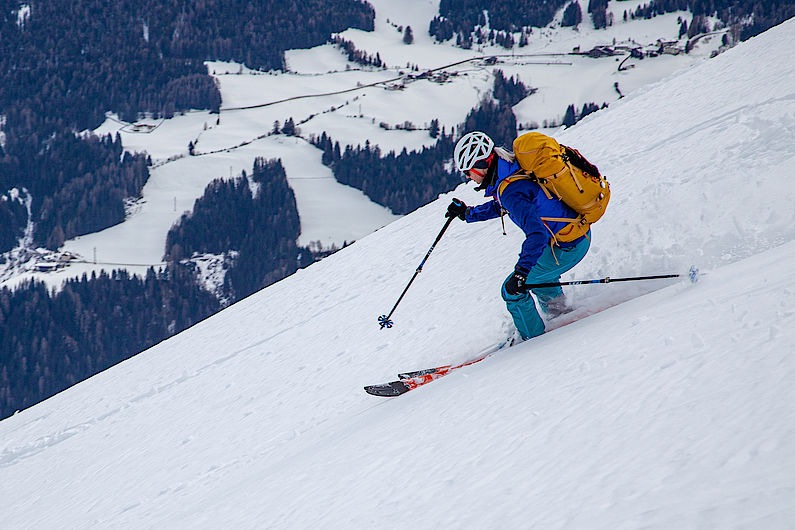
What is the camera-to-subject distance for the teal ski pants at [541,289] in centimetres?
572

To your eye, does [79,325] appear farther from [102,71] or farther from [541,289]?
[102,71]

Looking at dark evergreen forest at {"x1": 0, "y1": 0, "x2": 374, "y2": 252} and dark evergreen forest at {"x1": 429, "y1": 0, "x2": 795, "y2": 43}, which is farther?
dark evergreen forest at {"x1": 429, "y1": 0, "x2": 795, "y2": 43}

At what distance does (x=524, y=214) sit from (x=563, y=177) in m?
0.47

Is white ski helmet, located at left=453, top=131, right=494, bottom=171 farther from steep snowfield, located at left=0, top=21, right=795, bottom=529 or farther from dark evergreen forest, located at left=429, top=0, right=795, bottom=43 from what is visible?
dark evergreen forest, located at left=429, top=0, right=795, bottom=43

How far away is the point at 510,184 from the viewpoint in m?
5.28

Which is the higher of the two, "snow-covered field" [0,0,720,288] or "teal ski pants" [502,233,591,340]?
"teal ski pants" [502,233,591,340]

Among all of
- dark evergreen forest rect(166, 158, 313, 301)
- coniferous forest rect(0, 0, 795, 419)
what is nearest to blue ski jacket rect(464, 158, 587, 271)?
coniferous forest rect(0, 0, 795, 419)

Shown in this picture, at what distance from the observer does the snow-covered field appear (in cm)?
9544

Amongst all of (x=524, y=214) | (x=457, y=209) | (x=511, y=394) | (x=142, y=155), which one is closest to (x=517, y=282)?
(x=524, y=214)

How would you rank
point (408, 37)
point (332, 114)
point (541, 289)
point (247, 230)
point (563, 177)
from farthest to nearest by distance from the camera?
point (408, 37), point (332, 114), point (247, 230), point (541, 289), point (563, 177)

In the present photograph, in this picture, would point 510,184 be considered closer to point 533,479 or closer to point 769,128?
point 533,479

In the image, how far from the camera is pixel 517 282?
554 cm

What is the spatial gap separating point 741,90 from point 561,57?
144 metres

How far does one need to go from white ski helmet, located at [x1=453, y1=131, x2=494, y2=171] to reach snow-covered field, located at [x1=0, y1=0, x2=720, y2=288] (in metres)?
86.9
